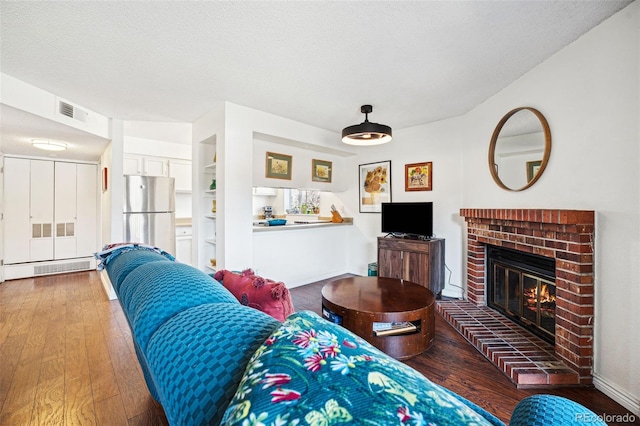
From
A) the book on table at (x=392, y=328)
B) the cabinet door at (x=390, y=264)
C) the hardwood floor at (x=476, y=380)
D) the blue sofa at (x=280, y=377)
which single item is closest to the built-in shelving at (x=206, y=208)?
the cabinet door at (x=390, y=264)

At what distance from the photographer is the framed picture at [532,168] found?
2400mm

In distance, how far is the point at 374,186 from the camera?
466 centimetres

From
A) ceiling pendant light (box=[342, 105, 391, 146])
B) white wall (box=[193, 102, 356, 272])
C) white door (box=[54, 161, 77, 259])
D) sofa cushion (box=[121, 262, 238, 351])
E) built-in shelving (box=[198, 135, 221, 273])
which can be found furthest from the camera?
white door (box=[54, 161, 77, 259])

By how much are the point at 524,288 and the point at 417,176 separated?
201 centimetres

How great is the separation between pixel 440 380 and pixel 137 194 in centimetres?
448

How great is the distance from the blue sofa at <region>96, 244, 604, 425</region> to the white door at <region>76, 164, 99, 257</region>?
5875mm

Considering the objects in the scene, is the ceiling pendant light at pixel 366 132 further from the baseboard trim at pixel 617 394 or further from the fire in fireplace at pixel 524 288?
the baseboard trim at pixel 617 394

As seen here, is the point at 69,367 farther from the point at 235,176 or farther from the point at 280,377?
the point at 280,377

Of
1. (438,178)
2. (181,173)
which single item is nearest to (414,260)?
(438,178)

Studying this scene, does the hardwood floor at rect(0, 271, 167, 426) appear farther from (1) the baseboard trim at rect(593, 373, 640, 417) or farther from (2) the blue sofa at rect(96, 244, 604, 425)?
(1) the baseboard trim at rect(593, 373, 640, 417)

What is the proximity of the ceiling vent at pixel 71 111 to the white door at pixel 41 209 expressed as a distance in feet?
8.10

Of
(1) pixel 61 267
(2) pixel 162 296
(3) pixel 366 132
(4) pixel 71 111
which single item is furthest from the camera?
(1) pixel 61 267

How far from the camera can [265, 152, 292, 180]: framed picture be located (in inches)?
160

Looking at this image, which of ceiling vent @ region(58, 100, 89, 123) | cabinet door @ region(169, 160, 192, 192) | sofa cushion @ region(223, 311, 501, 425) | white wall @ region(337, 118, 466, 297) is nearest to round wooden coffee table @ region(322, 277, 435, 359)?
white wall @ region(337, 118, 466, 297)
